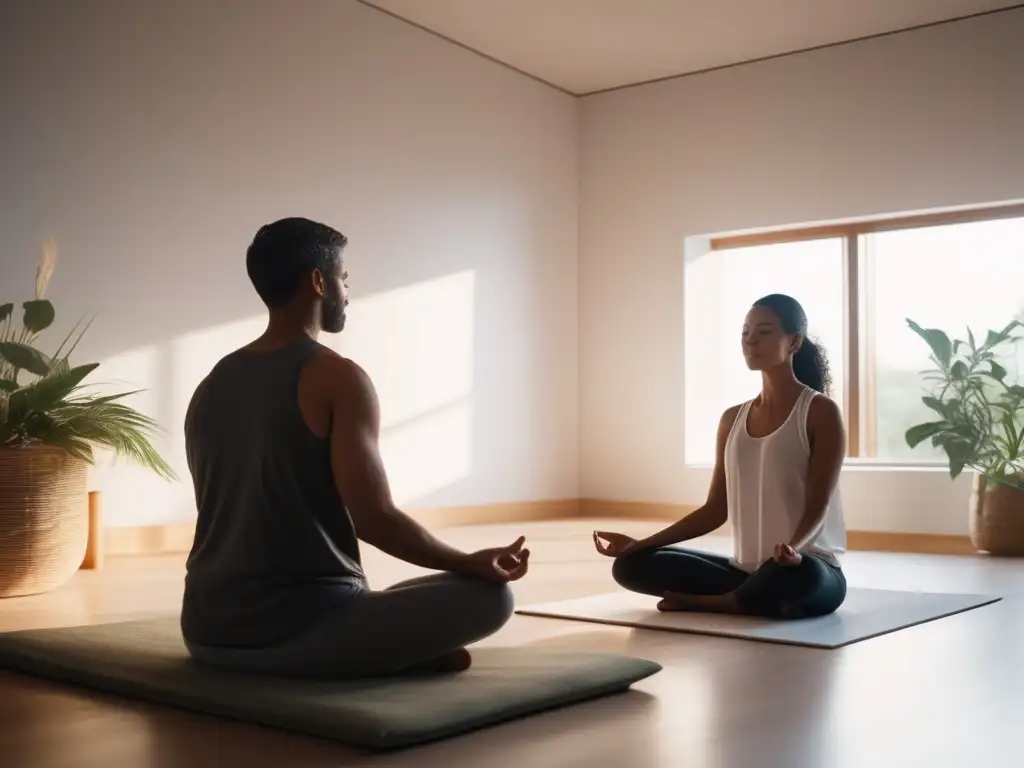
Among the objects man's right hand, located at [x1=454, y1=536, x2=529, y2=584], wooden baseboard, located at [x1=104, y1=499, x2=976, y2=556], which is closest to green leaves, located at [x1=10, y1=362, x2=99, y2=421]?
wooden baseboard, located at [x1=104, y1=499, x2=976, y2=556]

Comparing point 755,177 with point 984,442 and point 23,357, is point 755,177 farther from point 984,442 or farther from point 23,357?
point 23,357

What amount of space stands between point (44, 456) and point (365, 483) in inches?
87.3

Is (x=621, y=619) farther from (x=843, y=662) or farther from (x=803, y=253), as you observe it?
(x=803, y=253)

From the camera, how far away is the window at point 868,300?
640 cm

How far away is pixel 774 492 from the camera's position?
3.33m

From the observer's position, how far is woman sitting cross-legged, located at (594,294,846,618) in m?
3.26

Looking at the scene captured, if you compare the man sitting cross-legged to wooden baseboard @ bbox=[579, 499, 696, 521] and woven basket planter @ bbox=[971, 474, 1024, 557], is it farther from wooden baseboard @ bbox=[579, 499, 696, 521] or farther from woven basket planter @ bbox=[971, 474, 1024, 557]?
wooden baseboard @ bbox=[579, 499, 696, 521]

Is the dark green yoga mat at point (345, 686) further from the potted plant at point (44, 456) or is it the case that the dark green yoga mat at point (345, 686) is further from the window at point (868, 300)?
the window at point (868, 300)

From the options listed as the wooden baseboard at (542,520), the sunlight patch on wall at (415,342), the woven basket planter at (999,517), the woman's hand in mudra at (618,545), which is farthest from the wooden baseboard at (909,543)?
the woman's hand in mudra at (618,545)

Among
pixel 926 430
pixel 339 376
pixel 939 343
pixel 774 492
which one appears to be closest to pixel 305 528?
pixel 339 376

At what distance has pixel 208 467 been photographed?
226cm

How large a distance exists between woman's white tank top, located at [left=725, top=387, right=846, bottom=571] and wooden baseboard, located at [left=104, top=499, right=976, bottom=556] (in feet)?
7.90

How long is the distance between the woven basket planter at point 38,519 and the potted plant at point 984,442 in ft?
12.0

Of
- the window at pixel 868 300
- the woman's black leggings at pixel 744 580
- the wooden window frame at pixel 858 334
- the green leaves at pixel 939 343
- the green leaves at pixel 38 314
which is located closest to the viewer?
the woman's black leggings at pixel 744 580
